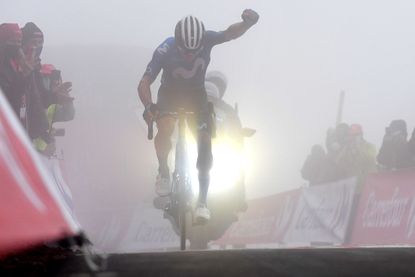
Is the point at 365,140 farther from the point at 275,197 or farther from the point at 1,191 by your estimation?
the point at 1,191

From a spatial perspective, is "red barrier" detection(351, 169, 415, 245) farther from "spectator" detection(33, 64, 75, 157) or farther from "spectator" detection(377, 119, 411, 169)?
"spectator" detection(33, 64, 75, 157)

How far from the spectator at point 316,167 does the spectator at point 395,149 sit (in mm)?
1440

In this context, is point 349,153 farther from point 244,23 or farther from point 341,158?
point 244,23

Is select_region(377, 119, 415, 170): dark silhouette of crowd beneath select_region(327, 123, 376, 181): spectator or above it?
above

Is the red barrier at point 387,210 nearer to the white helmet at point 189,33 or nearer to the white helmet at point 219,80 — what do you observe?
the white helmet at point 219,80

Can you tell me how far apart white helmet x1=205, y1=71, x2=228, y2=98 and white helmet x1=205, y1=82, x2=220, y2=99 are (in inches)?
4.1

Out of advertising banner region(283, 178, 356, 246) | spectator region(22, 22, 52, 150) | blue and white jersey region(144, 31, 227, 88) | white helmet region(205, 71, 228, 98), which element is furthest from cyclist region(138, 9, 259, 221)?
advertising banner region(283, 178, 356, 246)

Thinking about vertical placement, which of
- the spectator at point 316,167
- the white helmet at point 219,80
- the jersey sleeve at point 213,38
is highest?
the jersey sleeve at point 213,38

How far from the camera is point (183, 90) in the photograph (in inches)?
219

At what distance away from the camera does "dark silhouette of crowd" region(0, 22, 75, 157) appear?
7695mm

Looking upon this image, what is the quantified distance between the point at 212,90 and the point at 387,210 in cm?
233

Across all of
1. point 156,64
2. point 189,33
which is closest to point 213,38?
point 189,33

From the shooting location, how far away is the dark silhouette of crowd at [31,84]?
303 inches

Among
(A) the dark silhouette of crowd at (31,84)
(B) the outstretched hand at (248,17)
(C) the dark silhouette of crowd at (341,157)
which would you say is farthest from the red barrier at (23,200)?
(C) the dark silhouette of crowd at (341,157)
